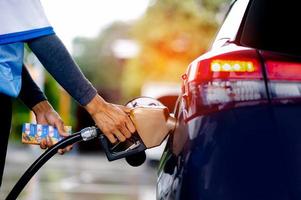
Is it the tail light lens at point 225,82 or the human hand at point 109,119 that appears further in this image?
the human hand at point 109,119

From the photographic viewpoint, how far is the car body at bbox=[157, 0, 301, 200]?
204cm

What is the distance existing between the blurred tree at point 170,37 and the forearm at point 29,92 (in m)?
14.4

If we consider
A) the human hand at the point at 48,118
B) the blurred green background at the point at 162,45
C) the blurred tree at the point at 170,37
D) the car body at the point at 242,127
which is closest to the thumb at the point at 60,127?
the human hand at the point at 48,118

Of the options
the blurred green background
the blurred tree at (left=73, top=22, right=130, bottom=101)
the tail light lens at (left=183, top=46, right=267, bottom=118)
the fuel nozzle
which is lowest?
the blurred tree at (left=73, top=22, right=130, bottom=101)

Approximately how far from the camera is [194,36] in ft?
74.5

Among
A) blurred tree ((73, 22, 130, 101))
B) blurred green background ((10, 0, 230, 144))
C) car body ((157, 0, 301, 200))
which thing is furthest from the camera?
blurred tree ((73, 22, 130, 101))

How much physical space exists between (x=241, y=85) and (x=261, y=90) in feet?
0.21

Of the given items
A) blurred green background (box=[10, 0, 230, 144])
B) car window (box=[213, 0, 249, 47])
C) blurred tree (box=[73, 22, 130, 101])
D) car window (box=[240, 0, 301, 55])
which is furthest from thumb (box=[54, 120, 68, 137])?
blurred tree (box=[73, 22, 130, 101])

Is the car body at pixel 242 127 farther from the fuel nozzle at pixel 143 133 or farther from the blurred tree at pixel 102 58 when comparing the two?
the blurred tree at pixel 102 58

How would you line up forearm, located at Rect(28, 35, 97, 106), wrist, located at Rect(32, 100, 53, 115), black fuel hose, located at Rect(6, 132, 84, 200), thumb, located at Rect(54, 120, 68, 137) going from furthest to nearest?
wrist, located at Rect(32, 100, 53, 115) → thumb, located at Rect(54, 120, 68, 137) → black fuel hose, located at Rect(6, 132, 84, 200) → forearm, located at Rect(28, 35, 97, 106)

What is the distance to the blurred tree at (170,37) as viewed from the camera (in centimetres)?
1967

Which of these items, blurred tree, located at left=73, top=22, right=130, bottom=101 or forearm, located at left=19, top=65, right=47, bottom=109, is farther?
blurred tree, located at left=73, top=22, right=130, bottom=101

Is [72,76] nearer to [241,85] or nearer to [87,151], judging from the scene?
[241,85]

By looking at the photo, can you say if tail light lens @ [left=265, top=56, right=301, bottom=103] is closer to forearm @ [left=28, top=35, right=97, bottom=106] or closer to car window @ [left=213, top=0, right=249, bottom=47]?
car window @ [left=213, top=0, right=249, bottom=47]
